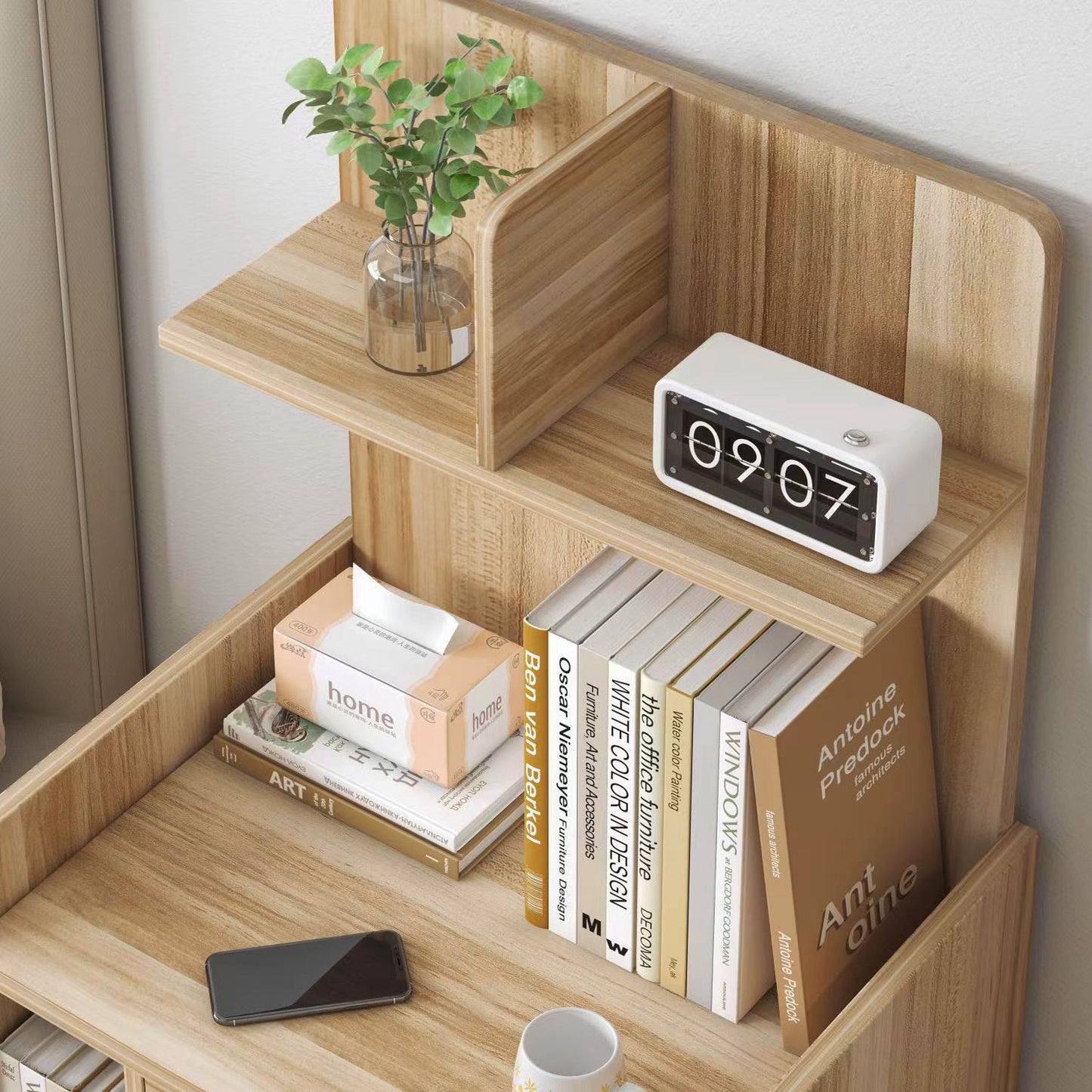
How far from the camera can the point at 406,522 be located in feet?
5.40

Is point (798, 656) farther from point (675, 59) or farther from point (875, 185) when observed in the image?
point (675, 59)

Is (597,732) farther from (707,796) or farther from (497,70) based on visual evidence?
(497,70)

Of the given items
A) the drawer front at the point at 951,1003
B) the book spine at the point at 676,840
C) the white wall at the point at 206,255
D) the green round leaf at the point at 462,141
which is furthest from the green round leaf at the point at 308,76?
the drawer front at the point at 951,1003

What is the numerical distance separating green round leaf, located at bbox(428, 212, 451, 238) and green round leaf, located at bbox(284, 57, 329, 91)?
0.42 ft

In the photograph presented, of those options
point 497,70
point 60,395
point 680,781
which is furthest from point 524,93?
point 60,395

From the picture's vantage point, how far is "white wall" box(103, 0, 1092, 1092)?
117 centimetres

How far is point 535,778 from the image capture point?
1.41 meters

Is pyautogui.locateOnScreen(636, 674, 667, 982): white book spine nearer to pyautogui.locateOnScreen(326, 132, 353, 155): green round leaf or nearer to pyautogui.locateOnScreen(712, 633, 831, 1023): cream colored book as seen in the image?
pyautogui.locateOnScreen(712, 633, 831, 1023): cream colored book

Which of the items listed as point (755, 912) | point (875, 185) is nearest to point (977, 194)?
point (875, 185)

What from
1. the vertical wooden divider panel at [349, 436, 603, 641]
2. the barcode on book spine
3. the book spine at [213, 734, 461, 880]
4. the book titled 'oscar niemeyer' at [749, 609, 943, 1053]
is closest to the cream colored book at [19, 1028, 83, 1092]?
the book spine at [213, 734, 461, 880]

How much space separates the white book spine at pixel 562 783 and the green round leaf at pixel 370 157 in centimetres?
36

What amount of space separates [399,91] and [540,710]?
469 mm

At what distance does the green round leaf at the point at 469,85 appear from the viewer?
125 centimetres

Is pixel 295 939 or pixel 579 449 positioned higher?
pixel 579 449
